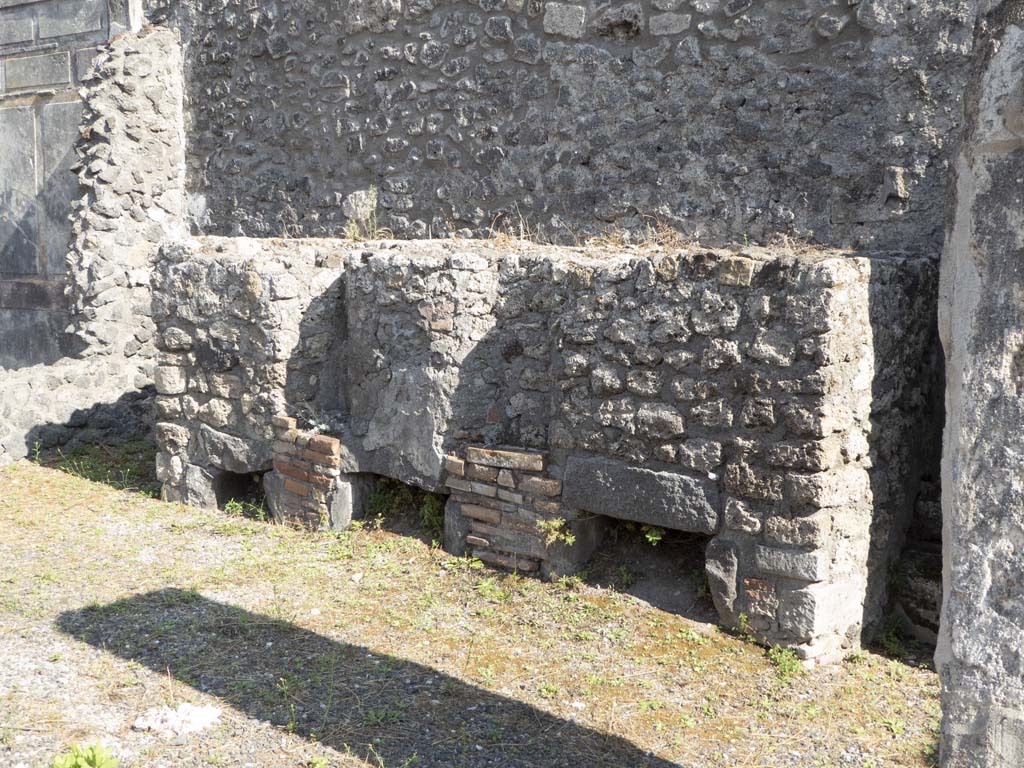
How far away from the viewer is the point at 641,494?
406 cm

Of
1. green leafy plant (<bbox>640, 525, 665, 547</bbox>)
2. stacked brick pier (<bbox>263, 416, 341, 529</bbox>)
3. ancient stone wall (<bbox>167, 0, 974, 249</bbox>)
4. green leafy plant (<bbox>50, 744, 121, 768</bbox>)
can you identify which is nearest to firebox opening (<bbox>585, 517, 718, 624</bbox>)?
green leafy plant (<bbox>640, 525, 665, 547</bbox>)

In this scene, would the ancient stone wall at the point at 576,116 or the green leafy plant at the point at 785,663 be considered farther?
the ancient stone wall at the point at 576,116

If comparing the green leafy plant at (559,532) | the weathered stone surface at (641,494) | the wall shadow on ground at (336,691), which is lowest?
the wall shadow on ground at (336,691)

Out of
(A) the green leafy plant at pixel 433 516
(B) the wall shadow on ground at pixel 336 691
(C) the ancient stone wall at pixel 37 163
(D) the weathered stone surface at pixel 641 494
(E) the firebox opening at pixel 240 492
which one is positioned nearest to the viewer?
(B) the wall shadow on ground at pixel 336 691

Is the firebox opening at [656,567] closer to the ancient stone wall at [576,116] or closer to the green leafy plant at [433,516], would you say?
the green leafy plant at [433,516]

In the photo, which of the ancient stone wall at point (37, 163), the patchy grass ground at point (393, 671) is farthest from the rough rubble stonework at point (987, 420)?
the ancient stone wall at point (37, 163)

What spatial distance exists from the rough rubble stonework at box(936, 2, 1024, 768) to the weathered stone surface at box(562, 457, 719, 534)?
1884 mm

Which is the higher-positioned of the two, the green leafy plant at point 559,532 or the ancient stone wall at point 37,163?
the ancient stone wall at point 37,163

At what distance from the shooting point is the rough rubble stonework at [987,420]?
1.87m

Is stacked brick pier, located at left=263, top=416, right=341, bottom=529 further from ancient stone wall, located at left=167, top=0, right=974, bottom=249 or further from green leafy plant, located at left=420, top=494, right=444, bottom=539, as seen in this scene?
ancient stone wall, located at left=167, top=0, right=974, bottom=249

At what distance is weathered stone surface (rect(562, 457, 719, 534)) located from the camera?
3.89m

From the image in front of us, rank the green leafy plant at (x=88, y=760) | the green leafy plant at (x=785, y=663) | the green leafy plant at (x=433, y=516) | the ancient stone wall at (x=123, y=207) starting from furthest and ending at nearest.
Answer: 1. the ancient stone wall at (x=123, y=207)
2. the green leafy plant at (x=433, y=516)
3. the green leafy plant at (x=785, y=663)
4. the green leafy plant at (x=88, y=760)

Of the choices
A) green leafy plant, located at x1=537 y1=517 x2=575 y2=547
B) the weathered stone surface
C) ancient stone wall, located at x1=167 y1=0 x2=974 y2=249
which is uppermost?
ancient stone wall, located at x1=167 y1=0 x2=974 y2=249

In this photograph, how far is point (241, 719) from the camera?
3258 millimetres
